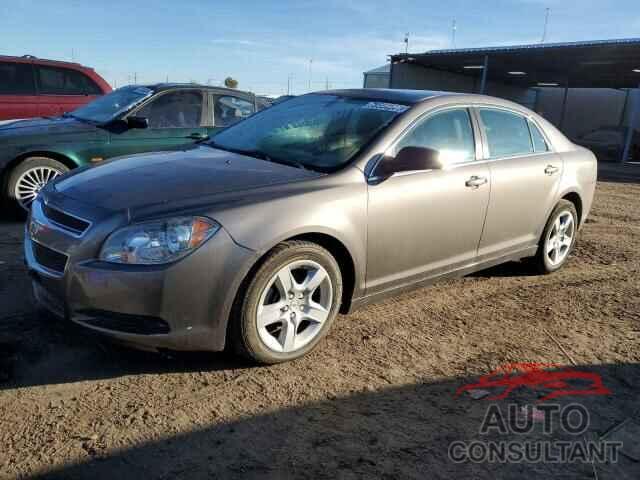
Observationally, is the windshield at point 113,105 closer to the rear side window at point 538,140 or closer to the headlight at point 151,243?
the headlight at point 151,243

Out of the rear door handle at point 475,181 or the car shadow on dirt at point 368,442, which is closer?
the car shadow on dirt at point 368,442

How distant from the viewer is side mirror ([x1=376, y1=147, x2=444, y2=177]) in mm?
3316

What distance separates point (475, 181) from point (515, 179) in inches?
21.8

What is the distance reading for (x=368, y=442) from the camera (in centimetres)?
243

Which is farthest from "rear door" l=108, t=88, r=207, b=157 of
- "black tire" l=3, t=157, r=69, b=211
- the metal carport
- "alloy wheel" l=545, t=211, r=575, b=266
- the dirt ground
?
the metal carport

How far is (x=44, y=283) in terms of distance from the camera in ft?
9.27

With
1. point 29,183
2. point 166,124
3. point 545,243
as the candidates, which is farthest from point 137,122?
point 545,243

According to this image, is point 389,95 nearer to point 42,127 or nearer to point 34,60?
point 42,127

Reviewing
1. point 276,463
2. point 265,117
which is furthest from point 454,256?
point 276,463

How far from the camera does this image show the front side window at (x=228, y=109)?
6.83m

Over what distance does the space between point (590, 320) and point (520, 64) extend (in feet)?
76.8

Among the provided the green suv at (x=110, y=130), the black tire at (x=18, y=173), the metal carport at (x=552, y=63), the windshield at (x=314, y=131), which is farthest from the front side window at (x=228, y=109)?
the metal carport at (x=552, y=63)

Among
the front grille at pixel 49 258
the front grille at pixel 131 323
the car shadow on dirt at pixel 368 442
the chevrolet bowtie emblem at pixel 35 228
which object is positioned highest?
the chevrolet bowtie emblem at pixel 35 228

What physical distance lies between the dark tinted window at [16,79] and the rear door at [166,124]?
326 centimetres
